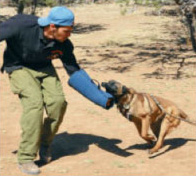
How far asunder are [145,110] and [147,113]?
0.04 m

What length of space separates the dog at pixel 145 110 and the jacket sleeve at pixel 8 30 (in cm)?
114

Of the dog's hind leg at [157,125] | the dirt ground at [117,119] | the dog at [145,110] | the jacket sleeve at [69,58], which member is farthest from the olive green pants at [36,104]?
the dog's hind leg at [157,125]

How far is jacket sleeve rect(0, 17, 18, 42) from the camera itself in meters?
4.94

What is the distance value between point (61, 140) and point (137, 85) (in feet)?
12.4

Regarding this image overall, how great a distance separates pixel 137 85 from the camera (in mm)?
10078

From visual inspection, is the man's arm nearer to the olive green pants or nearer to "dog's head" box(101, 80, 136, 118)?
"dog's head" box(101, 80, 136, 118)

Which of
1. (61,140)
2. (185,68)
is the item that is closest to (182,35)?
(185,68)

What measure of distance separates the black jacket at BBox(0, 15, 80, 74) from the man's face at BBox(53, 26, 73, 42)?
5.8 inches

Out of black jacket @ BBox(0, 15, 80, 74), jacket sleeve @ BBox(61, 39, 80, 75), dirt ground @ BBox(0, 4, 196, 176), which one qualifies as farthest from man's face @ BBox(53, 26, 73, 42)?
dirt ground @ BBox(0, 4, 196, 176)

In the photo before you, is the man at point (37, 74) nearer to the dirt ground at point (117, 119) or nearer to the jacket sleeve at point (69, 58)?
the jacket sleeve at point (69, 58)

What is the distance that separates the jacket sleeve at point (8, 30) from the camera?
16.2 feet

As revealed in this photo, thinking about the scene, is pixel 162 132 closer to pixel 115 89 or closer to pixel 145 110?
pixel 145 110

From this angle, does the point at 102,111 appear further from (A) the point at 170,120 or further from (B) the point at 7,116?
(A) the point at 170,120

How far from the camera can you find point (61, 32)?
5.04m
